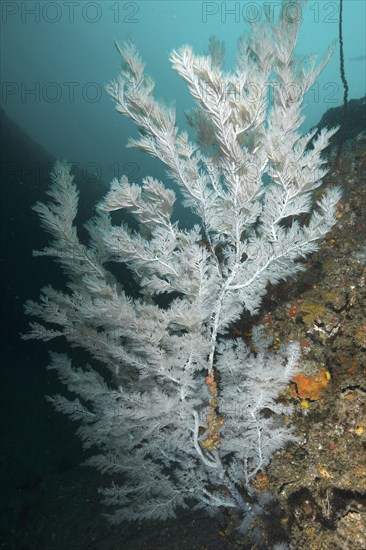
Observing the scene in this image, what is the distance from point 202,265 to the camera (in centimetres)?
296

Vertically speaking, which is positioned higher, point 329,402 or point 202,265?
point 202,265

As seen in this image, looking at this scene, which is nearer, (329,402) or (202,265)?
(202,265)

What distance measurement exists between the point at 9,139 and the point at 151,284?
1032 cm

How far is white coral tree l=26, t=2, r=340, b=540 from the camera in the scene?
2.65m

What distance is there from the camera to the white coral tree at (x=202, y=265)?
2654 millimetres

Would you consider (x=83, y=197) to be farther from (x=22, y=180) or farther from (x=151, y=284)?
(x=151, y=284)

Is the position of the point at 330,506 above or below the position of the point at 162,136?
below

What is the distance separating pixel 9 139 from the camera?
10.5m

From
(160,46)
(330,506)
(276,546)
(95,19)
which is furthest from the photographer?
(160,46)

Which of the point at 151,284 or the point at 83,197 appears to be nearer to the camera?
the point at 151,284

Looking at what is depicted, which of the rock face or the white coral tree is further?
the rock face

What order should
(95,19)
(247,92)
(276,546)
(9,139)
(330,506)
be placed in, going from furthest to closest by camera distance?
(95,19) → (9,139) → (276,546) → (330,506) → (247,92)

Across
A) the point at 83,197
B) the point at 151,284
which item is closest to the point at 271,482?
the point at 151,284

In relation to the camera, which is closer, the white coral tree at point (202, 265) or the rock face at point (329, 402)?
the white coral tree at point (202, 265)
